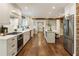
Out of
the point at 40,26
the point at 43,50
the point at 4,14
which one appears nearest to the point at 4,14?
the point at 4,14

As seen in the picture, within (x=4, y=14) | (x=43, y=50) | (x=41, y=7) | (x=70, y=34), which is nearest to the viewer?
(x=4, y=14)

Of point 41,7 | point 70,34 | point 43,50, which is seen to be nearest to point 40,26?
point 41,7

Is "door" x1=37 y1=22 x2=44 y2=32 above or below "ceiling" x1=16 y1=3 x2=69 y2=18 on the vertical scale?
below

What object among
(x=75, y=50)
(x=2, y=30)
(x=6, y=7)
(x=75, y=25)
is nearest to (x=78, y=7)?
(x=75, y=25)

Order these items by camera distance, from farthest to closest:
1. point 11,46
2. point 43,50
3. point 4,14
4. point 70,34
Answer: point 43,50 < point 70,34 < point 4,14 < point 11,46

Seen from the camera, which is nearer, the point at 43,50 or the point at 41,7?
the point at 43,50

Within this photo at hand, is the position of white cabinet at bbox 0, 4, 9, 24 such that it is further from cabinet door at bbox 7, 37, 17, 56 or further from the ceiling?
the ceiling

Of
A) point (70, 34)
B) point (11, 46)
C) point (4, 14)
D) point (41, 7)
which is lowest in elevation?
point (11, 46)

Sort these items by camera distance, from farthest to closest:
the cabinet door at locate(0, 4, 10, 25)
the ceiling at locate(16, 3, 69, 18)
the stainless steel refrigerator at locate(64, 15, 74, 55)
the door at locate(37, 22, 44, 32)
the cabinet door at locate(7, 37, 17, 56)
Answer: the door at locate(37, 22, 44, 32) < the ceiling at locate(16, 3, 69, 18) < the stainless steel refrigerator at locate(64, 15, 74, 55) < the cabinet door at locate(0, 4, 10, 25) < the cabinet door at locate(7, 37, 17, 56)

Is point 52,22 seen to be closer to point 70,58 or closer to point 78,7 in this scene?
point 78,7

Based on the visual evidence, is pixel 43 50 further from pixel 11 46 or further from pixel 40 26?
pixel 40 26

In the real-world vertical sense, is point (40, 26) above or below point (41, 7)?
below

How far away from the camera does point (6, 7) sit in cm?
399

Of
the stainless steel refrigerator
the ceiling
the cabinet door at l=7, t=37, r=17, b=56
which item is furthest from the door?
the cabinet door at l=7, t=37, r=17, b=56
